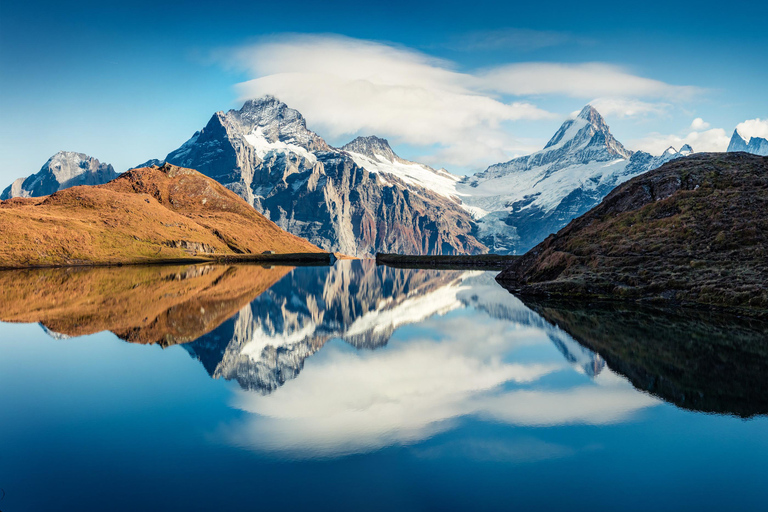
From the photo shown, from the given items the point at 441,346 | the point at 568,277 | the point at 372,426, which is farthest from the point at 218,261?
the point at 372,426

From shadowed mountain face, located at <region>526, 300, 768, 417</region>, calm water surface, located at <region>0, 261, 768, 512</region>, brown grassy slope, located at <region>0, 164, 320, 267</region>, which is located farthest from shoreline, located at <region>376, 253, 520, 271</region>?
calm water surface, located at <region>0, 261, 768, 512</region>

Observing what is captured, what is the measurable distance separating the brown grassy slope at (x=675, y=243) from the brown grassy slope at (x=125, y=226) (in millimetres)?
96176

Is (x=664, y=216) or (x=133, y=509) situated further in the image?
(x=664, y=216)

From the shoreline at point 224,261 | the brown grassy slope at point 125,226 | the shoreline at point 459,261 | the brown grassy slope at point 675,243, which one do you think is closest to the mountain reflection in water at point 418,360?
the brown grassy slope at point 675,243

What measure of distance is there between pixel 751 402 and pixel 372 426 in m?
12.0

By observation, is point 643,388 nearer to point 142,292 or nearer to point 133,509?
point 133,509

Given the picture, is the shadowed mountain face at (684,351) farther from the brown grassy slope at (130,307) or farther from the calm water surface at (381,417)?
the brown grassy slope at (130,307)

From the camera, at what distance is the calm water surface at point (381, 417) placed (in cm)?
934

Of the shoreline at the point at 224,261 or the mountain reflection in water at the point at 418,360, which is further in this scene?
the shoreline at the point at 224,261

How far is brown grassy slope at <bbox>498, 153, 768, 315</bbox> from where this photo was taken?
3742 cm

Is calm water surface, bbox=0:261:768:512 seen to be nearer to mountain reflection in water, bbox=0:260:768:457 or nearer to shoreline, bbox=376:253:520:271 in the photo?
mountain reflection in water, bbox=0:260:768:457

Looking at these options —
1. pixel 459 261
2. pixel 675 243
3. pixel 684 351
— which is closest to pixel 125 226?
pixel 459 261

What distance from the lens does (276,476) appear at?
32.2 feet

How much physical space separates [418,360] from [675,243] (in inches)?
1366
